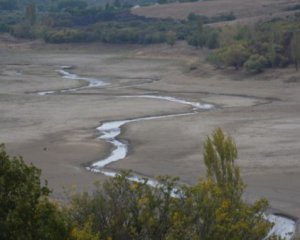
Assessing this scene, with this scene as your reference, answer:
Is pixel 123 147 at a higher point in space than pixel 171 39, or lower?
higher

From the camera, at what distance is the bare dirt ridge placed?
11569 cm

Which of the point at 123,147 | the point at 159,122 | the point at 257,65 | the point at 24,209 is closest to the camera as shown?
the point at 24,209

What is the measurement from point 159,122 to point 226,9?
8646 cm

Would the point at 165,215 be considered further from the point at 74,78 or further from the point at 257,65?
the point at 74,78

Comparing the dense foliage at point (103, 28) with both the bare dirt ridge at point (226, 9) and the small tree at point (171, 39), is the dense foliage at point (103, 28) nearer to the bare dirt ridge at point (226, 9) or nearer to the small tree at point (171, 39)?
the small tree at point (171, 39)

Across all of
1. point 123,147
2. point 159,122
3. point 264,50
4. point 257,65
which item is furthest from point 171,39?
point 123,147

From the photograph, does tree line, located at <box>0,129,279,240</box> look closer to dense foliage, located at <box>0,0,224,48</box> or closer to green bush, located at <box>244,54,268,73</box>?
green bush, located at <box>244,54,268,73</box>

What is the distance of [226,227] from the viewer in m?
12.5

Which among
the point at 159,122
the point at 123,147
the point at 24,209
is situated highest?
the point at 24,209

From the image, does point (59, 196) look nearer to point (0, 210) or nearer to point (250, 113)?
point (0, 210)

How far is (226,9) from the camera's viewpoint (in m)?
127

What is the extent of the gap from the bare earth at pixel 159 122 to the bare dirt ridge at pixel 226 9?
1349 inches

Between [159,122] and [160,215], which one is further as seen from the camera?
[159,122]

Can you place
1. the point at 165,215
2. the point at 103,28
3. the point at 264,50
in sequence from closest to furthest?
the point at 165,215 → the point at 264,50 → the point at 103,28
